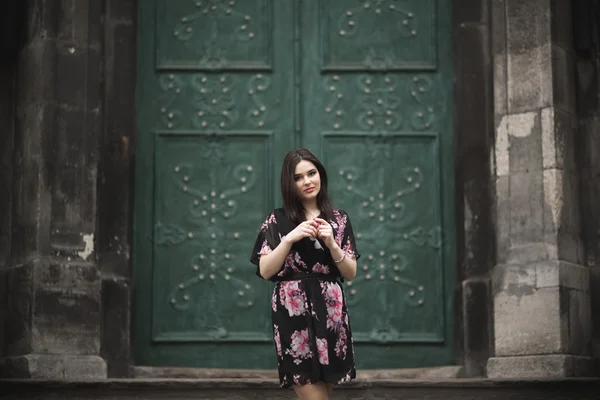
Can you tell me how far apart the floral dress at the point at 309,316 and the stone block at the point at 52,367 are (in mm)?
2708

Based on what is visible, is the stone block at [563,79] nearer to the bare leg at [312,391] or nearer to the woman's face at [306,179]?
the woman's face at [306,179]

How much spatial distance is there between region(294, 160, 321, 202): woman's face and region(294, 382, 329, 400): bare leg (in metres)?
0.89

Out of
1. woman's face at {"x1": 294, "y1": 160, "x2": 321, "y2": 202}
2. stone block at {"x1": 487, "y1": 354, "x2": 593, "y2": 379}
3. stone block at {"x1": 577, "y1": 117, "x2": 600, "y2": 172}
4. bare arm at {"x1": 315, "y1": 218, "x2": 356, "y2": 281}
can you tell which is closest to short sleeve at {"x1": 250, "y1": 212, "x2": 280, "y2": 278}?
woman's face at {"x1": 294, "y1": 160, "x2": 321, "y2": 202}

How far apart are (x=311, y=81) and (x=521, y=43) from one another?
1578 mm

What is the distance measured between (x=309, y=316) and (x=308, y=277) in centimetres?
19

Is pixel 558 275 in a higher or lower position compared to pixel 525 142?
lower

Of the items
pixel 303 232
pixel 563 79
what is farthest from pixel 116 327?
pixel 563 79

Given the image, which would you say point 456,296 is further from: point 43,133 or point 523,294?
point 43,133

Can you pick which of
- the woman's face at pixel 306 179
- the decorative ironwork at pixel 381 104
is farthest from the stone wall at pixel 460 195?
the woman's face at pixel 306 179

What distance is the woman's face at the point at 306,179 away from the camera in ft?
19.9

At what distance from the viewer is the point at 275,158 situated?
9430 millimetres

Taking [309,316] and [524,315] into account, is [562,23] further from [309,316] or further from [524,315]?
[309,316]

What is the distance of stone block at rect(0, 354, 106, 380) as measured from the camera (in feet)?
27.2

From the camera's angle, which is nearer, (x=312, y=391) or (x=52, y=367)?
(x=312, y=391)
